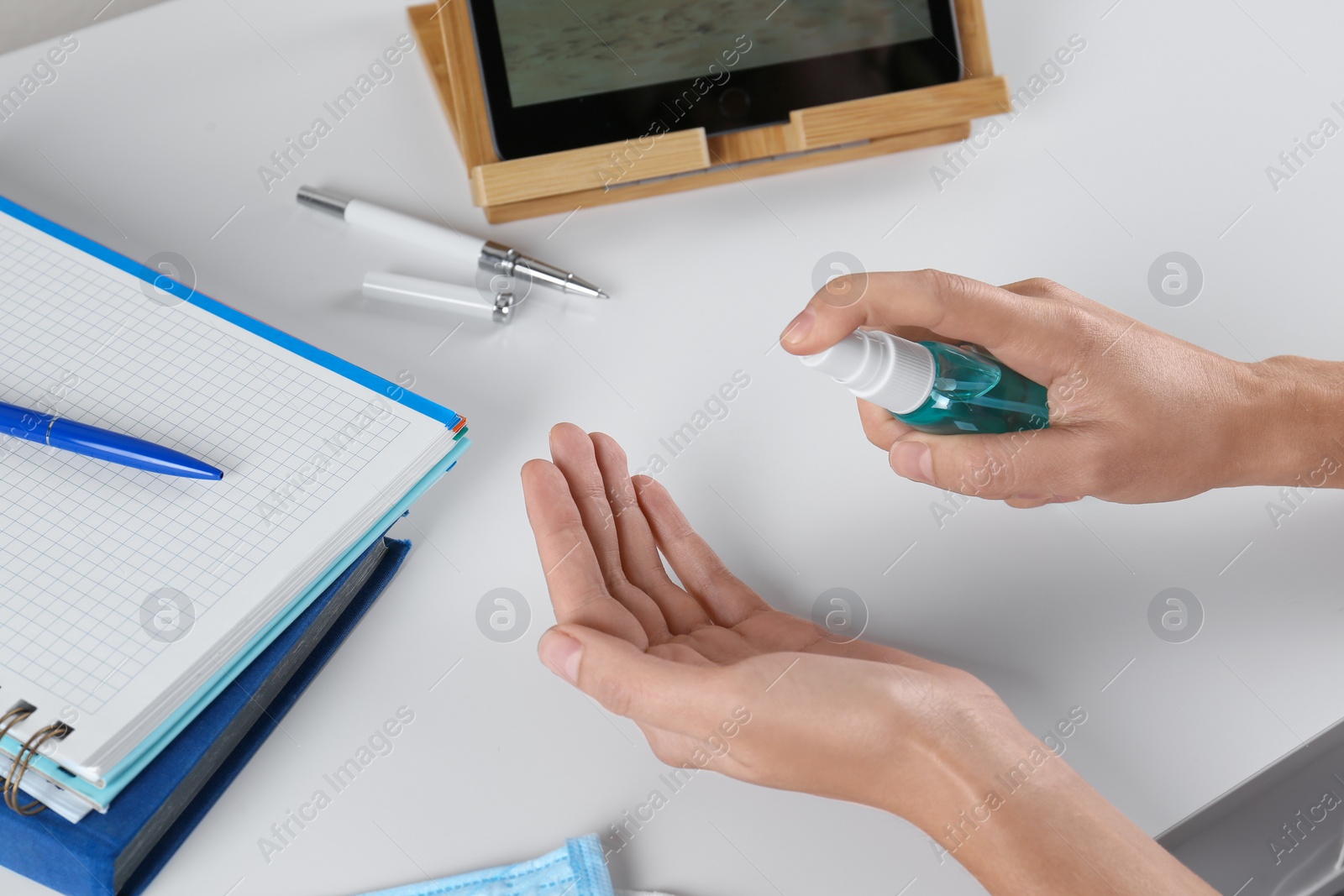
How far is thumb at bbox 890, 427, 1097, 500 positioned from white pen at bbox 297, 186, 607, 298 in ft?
0.96

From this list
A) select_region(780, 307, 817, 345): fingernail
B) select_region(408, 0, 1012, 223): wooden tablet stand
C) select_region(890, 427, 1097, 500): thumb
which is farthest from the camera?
select_region(408, 0, 1012, 223): wooden tablet stand

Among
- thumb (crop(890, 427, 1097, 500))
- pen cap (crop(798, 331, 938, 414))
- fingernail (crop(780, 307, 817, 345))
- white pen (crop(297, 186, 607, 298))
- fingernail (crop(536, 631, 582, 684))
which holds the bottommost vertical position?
fingernail (crop(536, 631, 582, 684))

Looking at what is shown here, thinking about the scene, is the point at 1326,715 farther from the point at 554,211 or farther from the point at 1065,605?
the point at 554,211

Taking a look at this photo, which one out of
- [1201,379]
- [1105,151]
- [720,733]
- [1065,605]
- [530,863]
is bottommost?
[530,863]

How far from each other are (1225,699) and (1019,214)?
0.42m

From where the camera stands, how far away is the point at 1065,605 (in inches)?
25.6

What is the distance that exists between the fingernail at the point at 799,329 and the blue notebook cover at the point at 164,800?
318 mm

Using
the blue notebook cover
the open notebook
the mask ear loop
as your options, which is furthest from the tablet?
the mask ear loop

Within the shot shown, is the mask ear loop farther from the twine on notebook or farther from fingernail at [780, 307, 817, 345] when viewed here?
fingernail at [780, 307, 817, 345]

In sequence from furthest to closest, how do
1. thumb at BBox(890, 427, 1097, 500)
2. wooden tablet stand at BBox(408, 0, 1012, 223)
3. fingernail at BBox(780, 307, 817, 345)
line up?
wooden tablet stand at BBox(408, 0, 1012, 223)
thumb at BBox(890, 427, 1097, 500)
fingernail at BBox(780, 307, 817, 345)

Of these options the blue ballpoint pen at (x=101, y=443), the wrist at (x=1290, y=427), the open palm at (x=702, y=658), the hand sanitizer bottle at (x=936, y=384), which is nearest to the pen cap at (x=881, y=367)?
the hand sanitizer bottle at (x=936, y=384)

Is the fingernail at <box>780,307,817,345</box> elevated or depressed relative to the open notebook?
elevated

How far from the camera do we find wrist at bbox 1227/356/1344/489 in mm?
668

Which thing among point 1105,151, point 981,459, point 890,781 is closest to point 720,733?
point 890,781
